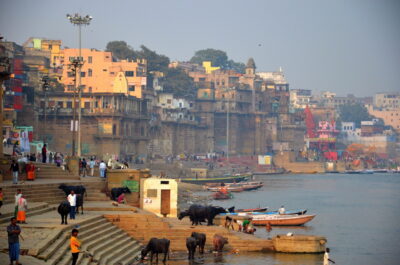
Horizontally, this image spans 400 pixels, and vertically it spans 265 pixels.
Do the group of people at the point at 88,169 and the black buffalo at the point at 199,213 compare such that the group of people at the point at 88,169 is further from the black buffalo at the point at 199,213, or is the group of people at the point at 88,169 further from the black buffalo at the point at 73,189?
the black buffalo at the point at 199,213

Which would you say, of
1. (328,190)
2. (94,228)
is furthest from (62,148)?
(94,228)

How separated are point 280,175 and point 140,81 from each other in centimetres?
4625

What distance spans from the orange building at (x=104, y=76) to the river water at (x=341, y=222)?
20.9 meters

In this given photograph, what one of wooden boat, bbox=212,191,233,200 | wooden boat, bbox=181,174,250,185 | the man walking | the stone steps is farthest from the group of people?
wooden boat, bbox=181,174,250,185

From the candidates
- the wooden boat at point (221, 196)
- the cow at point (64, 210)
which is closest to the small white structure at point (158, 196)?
the cow at point (64, 210)

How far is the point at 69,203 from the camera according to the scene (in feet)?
78.1

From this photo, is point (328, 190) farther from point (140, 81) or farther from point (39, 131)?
point (39, 131)

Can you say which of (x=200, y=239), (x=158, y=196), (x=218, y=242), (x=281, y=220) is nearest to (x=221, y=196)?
(x=281, y=220)

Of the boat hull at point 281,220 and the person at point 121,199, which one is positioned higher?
the person at point 121,199

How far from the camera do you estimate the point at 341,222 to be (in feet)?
178

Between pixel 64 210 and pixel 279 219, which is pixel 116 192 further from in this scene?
pixel 279 219

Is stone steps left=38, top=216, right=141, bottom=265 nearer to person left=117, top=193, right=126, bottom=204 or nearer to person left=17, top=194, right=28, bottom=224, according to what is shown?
person left=17, top=194, right=28, bottom=224

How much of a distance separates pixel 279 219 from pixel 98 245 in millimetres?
23427

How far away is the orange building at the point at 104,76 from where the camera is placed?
96438 mm
